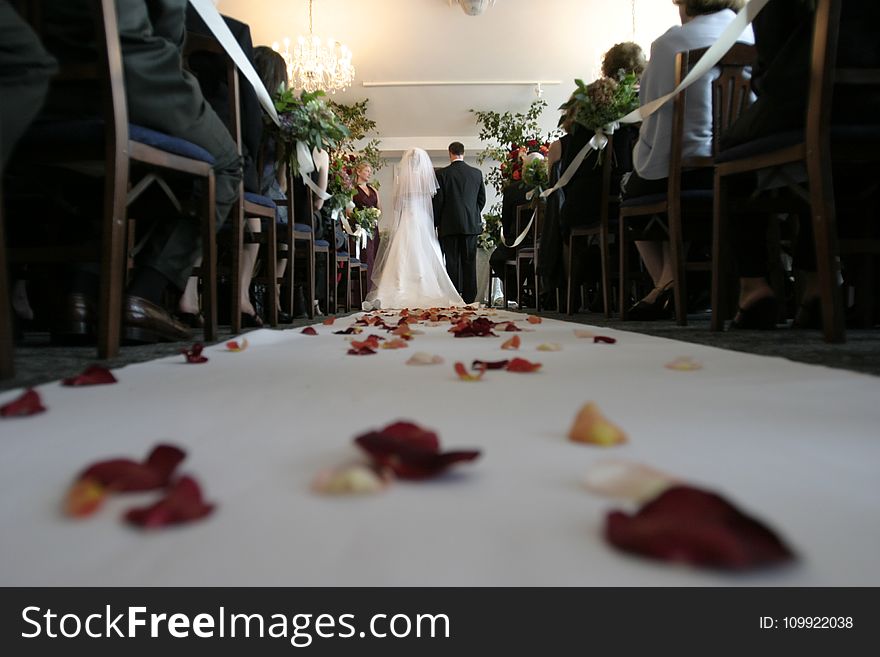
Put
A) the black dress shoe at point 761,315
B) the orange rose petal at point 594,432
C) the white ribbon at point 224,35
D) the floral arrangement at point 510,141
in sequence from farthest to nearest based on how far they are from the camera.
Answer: the floral arrangement at point 510,141
the black dress shoe at point 761,315
the white ribbon at point 224,35
the orange rose petal at point 594,432

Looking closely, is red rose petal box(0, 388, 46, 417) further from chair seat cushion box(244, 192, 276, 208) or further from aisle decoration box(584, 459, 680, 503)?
chair seat cushion box(244, 192, 276, 208)

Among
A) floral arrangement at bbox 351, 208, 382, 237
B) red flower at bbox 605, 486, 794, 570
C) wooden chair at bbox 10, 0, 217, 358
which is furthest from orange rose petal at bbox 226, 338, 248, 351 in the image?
floral arrangement at bbox 351, 208, 382, 237

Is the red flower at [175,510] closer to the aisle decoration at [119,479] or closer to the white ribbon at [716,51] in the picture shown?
the aisle decoration at [119,479]

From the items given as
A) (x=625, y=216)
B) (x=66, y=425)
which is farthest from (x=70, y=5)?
(x=625, y=216)

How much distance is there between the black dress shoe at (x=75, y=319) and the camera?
174 centimetres

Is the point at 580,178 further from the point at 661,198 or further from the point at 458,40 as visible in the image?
the point at 458,40

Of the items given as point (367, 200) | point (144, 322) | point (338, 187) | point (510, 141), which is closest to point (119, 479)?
point (144, 322)

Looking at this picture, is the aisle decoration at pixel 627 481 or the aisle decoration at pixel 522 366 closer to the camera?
the aisle decoration at pixel 627 481

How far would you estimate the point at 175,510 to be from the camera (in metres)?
0.41

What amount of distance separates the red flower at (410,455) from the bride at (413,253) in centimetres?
625

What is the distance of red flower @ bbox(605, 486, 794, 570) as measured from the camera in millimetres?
323

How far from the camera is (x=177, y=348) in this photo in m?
1.67

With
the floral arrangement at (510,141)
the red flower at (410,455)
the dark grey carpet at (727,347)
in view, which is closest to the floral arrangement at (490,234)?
the floral arrangement at (510,141)

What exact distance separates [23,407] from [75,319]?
1122 mm
